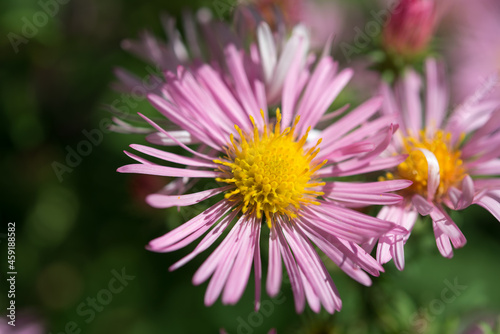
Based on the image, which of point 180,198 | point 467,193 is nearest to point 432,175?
point 467,193

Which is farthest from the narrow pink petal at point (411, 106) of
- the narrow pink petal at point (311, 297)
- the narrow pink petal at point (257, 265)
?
the narrow pink petal at point (311, 297)

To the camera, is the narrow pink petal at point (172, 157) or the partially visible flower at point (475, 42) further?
the partially visible flower at point (475, 42)

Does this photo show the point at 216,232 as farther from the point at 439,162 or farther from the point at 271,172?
the point at 439,162

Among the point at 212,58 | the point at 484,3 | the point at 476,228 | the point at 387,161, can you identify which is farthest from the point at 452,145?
the point at 484,3

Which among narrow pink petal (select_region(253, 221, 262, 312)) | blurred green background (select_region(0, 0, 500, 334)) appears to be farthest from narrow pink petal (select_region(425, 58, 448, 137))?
narrow pink petal (select_region(253, 221, 262, 312))

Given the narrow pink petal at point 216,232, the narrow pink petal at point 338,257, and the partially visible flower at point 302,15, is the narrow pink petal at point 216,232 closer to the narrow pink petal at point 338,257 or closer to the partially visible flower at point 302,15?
the narrow pink petal at point 338,257

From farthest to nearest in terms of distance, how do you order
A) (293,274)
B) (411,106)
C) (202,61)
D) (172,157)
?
(411,106) < (202,61) < (172,157) < (293,274)
